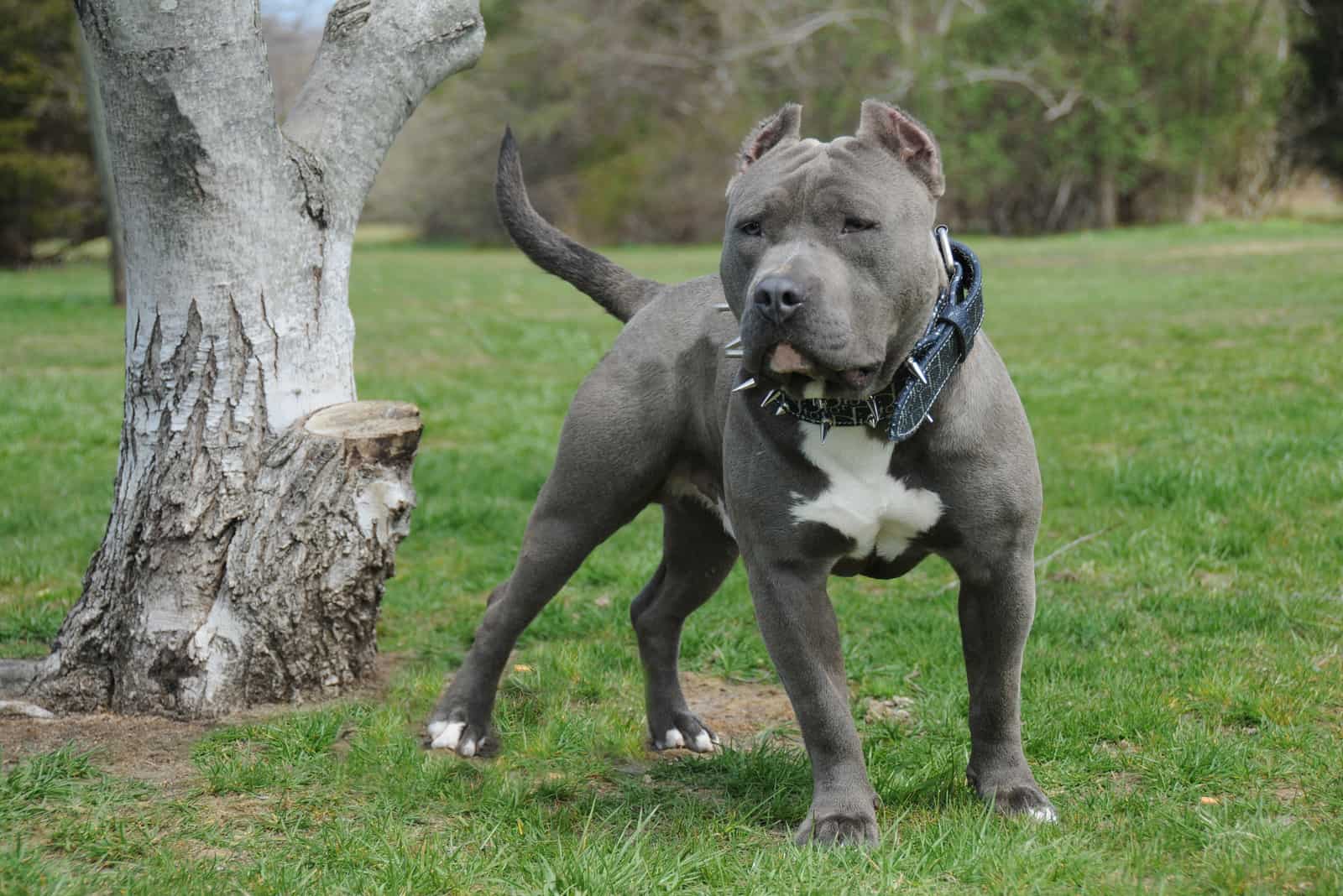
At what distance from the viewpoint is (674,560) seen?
14.4 ft

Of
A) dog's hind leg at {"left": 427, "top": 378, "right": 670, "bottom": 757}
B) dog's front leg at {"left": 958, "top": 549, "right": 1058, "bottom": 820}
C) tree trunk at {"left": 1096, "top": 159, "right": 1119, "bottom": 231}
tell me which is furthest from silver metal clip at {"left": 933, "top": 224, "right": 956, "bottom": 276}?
tree trunk at {"left": 1096, "top": 159, "right": 1119, "bottom": 231}

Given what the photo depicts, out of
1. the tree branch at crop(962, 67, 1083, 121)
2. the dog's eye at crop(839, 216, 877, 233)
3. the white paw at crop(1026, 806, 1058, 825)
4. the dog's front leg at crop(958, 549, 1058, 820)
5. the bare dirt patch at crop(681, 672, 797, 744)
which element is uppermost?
the tree branch at crop(962, 67, 1083, 121)

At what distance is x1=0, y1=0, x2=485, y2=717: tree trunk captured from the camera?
401 centimetres

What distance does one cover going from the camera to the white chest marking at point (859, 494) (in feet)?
10.4

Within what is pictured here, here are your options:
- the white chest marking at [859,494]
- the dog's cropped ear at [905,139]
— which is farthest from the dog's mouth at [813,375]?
the dog's cropped ear at [905,139]

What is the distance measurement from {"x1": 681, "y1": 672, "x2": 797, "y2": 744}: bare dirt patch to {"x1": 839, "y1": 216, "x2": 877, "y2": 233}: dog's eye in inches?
74.4

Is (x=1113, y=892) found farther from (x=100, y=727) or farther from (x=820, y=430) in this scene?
(x=100, y=727)

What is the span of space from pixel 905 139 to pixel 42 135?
25399 millimetres

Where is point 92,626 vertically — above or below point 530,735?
above

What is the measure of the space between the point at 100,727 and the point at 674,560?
1874mm

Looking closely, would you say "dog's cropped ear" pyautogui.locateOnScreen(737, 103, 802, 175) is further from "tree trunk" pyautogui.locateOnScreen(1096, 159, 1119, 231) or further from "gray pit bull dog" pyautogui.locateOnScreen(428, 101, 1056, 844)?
"tree trunk" pyautogui.locateOnScreen(1096, 159, 1119, 231)

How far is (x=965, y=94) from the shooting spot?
29328mm

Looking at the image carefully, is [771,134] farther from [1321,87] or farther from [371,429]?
[1321,87]

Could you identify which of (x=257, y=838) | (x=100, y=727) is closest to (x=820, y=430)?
(x=257, y=838)
